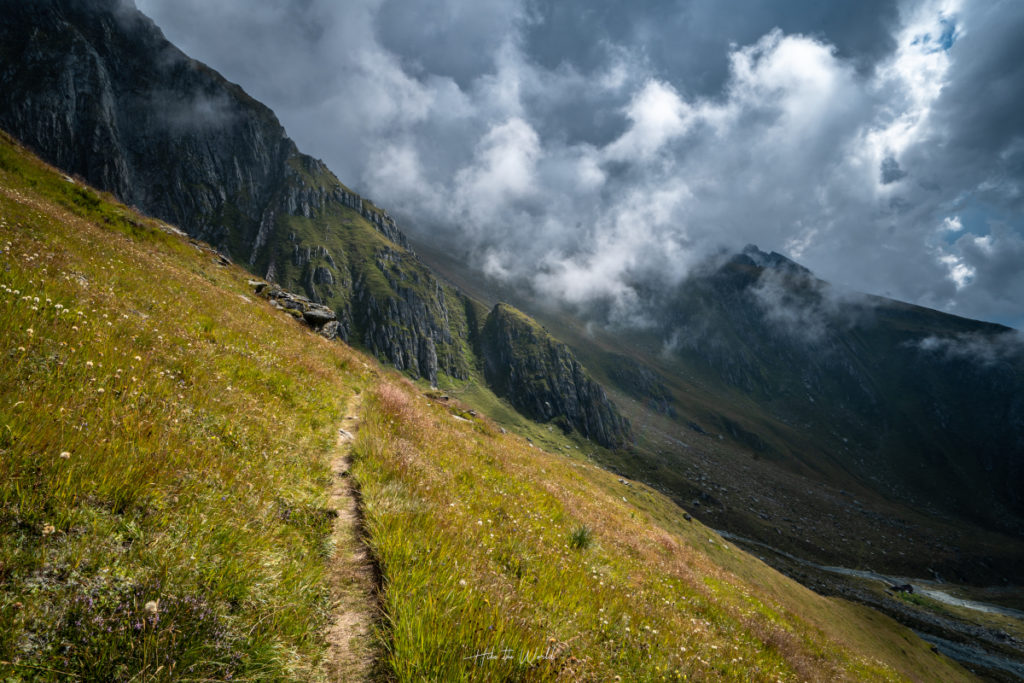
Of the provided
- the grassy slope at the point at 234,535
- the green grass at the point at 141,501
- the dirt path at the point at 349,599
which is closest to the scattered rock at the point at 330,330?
the grassy slope at the point at 234,535

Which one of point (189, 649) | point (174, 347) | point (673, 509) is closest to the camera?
point (189, 649)

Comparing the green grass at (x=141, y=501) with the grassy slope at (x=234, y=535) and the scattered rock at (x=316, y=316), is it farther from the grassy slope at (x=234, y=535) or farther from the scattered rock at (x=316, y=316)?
the scattered rock at (x=316, y=316)

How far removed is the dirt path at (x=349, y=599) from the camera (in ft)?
10.3

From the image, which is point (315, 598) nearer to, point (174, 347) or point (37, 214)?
point (174, 347)

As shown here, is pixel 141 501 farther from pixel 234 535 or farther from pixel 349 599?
pixel 349 599

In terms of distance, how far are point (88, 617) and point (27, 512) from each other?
1170mm

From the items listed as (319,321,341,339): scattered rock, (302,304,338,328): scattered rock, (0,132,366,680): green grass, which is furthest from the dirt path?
(319,321,341,339): scattered rock

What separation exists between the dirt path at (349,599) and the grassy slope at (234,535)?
0.19 m

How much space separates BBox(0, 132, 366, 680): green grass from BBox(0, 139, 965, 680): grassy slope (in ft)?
0.06

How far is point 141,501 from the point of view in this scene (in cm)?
337

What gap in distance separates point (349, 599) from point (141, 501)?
2127mm

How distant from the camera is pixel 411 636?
10.3ft

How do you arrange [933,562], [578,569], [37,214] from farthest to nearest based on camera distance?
[933,562]
[37,214]
[578,569]

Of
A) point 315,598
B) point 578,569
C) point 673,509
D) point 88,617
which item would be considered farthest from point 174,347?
point 673,509
